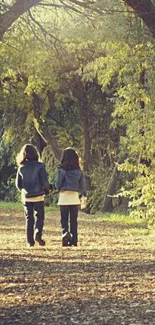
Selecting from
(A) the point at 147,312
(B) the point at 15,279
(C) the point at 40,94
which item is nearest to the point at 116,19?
(B) the point at 15,279

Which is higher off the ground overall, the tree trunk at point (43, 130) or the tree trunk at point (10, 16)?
the tree trunk at point (10, 16)

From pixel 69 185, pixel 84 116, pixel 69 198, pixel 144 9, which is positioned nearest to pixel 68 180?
pixel 69 185

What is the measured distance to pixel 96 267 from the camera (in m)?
9.95

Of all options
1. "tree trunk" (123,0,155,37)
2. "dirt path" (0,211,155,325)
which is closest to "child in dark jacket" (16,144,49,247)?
"dirt path" (0,211,155,325)

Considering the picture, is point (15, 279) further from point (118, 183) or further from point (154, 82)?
point (118, 183)

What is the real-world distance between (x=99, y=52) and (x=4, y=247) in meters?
11.6

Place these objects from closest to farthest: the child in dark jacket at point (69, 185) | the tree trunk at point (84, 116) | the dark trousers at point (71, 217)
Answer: the child in dark jacket at point (69, 185), the dark trousers at point (71, 217), the tree trunk at point (84, 116)

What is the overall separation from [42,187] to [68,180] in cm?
48

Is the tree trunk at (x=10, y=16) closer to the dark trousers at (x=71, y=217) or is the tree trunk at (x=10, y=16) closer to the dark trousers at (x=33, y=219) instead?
the dark trousers at (x=33, y=219)

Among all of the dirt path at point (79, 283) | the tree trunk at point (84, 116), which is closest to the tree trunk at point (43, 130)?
the tree trunk at point (84, 116)

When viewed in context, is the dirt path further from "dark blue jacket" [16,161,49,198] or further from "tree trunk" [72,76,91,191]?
"tree trunk" [72,76,91,191]

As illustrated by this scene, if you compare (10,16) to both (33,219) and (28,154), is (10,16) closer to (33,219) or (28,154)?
(28,154)

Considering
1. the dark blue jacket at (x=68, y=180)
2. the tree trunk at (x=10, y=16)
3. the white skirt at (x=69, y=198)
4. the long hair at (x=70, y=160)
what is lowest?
the white skirt at (x=69, y=198)

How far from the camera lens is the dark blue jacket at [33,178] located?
12.6m
